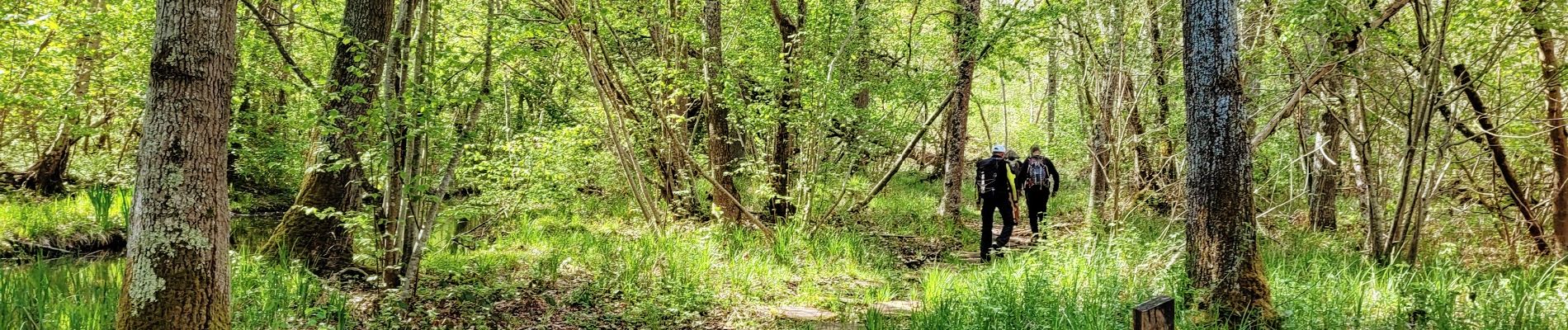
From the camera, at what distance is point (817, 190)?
859 centimetres

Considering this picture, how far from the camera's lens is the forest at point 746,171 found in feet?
14.8

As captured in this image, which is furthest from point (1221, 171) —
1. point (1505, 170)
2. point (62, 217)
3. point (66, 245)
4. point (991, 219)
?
point (62, 217)

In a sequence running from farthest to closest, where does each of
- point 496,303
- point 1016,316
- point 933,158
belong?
1. point 933,158
2. point 496,303
3. point 1016,316

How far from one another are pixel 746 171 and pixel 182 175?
600 cm

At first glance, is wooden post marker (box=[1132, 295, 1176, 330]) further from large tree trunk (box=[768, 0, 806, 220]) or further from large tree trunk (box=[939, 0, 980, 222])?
large tree trunk (box=[939, 0, 980, 222])

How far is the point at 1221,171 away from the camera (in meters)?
4.48

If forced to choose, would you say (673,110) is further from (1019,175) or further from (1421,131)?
(1421,131)

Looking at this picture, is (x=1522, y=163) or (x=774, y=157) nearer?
(x=1522, y=163)

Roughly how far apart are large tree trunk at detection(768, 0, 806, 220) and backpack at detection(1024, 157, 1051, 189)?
276cm

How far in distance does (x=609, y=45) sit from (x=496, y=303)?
137 inches

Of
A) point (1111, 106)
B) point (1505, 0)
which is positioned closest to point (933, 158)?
point (1111, 106)

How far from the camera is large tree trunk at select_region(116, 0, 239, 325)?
3.51 m

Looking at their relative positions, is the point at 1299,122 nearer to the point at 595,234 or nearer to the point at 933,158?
the point at 595,234

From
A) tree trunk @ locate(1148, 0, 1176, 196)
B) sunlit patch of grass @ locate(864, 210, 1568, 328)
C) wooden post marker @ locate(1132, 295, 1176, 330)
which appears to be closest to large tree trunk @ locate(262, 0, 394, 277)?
sunlit patch of grass @ locate(864, 210, 1568, 328)
